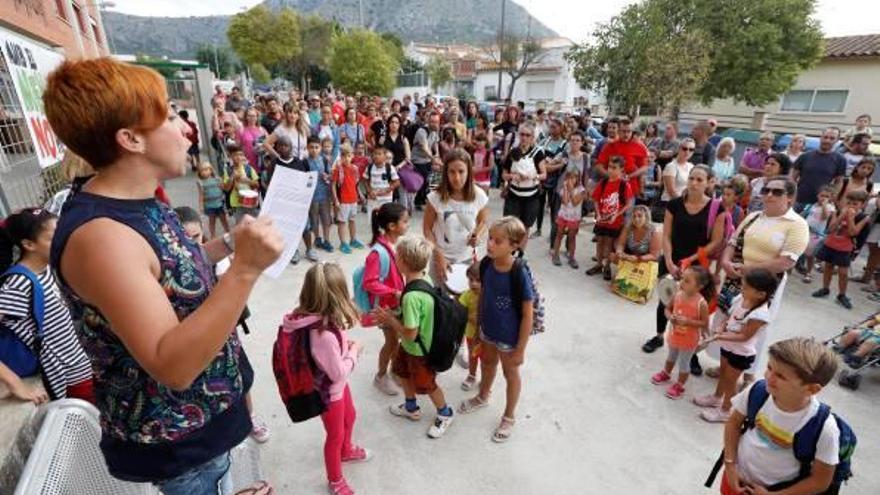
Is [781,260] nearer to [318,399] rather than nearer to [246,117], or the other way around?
[318,399]

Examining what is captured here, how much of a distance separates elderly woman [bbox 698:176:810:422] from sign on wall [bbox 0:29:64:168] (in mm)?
5069

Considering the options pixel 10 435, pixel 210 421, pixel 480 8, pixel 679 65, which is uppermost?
pixel 480 8

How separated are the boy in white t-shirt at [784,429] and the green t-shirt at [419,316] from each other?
1.62 m

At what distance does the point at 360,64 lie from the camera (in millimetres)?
33844

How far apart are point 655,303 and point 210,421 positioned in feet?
16.4

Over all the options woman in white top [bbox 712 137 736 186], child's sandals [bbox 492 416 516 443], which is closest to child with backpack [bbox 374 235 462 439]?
child's sandals [bbox 492 416 516 443]

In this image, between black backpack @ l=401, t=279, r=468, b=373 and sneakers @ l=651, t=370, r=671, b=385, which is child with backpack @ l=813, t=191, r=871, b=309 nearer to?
sneakers @ l=651, t=370, r=671, b=385

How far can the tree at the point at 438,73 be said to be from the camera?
48.9m

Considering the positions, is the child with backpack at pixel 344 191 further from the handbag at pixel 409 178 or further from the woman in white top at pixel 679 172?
the woman in white top at pixel 679 172

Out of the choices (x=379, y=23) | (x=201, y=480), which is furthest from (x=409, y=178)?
(x=379, y=23)

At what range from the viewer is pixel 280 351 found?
2326mm

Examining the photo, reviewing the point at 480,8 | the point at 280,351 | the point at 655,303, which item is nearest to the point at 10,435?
the point at 280,351

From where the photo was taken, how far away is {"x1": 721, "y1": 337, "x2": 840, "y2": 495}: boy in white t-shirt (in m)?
1.77

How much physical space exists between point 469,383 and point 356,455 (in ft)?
3.66
